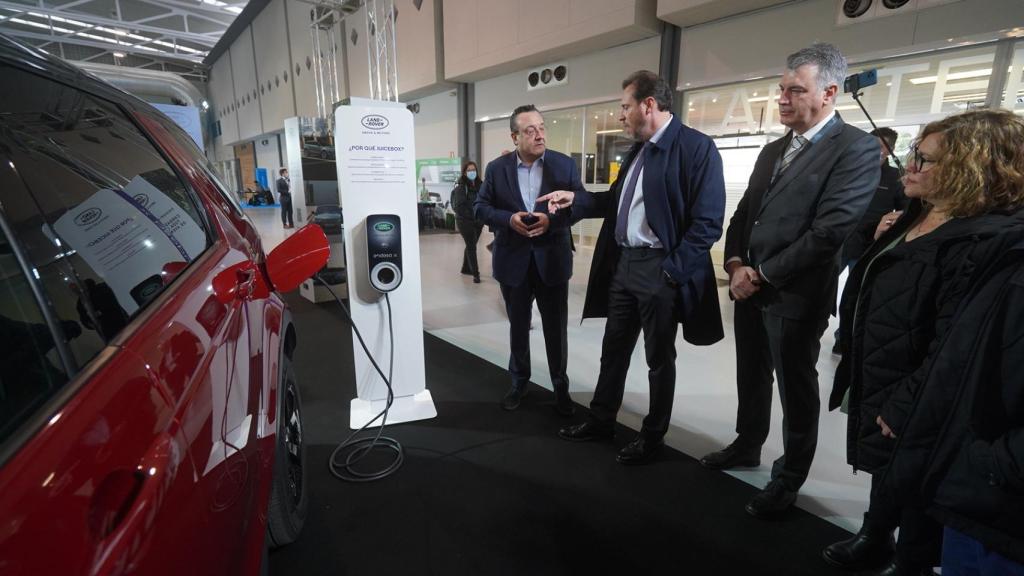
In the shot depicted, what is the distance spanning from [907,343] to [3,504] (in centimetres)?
166

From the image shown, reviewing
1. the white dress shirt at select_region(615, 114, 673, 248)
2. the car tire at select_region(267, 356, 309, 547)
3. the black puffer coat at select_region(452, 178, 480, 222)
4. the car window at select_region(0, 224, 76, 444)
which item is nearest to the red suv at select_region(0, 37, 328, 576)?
the car window at select_region(0, 224, 76, 444)

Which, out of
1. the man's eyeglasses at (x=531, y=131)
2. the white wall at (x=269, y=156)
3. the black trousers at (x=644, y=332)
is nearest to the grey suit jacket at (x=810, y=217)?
the black trousers at (x=644, y=332)

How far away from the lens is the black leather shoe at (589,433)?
2.26m

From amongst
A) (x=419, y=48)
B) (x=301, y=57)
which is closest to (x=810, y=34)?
(x=419, y=48)

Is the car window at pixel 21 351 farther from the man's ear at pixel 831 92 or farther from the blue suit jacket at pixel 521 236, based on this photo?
the man's ear at pixel 831 92

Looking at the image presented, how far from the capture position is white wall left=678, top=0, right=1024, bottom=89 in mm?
3865

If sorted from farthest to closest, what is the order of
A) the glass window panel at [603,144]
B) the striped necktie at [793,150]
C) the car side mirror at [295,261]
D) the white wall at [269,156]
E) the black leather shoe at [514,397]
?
the white wall at [269,156]
the glass window panel at [603,144]
the black leather shoe at [514,397]
the striped necktie at [793,150]
the car side mirror at [295,261]

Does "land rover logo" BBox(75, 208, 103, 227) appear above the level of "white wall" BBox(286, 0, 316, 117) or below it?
below

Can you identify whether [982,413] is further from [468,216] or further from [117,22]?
[117,22]

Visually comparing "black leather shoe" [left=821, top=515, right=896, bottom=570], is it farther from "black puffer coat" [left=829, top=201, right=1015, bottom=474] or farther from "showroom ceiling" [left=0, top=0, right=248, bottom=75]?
"showroom ceiling" [left=0, top=0, right=248, bottom=75]

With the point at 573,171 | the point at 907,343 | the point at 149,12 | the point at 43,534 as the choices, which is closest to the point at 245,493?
the point at 43,534

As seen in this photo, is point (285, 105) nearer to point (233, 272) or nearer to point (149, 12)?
point (149, 12)

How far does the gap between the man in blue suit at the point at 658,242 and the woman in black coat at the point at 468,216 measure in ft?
11.2

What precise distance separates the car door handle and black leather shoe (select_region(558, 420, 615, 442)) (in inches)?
74.8
